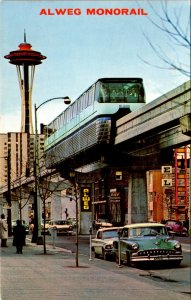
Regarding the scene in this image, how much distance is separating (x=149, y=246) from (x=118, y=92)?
1182cm

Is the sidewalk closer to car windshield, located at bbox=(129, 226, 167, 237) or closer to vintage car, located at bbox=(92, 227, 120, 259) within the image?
car windshield, located at bbox=(129, 226, 167, 237)

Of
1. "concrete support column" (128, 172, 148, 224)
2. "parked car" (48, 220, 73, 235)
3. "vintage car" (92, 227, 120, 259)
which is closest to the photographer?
"vintage car" (92, 227, 120, 259)

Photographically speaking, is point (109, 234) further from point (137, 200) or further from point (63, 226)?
point (63, 226)

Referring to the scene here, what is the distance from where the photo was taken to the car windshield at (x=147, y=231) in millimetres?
20547

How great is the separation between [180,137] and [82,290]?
61.5 ft

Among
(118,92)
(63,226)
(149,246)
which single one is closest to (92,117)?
(118,92)

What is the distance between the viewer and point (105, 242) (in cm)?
2402

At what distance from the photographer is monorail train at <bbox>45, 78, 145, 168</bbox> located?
30.6 metres

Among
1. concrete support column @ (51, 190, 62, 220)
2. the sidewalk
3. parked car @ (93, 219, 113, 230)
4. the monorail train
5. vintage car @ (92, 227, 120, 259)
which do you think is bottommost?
the sidewalk

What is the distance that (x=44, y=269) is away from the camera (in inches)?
723

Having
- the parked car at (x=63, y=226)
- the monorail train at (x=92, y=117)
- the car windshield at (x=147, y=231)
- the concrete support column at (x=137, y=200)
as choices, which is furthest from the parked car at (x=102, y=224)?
the car windshield at (x=147, y=231)

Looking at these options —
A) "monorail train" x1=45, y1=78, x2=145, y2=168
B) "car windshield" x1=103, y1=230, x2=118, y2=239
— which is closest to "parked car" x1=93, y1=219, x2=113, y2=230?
"monorail train" x1=45, y1=78, x2=145, y2=168

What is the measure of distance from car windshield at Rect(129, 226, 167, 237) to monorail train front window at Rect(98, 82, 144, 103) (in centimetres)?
721

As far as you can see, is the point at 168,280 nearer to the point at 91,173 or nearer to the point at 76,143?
the point at 76,143
